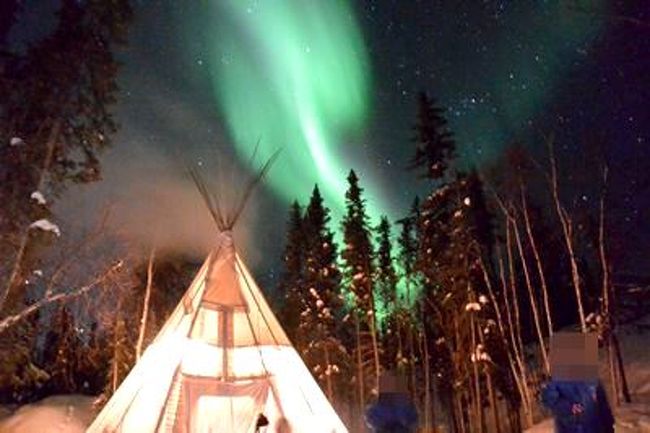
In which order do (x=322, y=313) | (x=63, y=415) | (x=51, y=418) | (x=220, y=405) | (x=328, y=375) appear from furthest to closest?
1. (x=322, y=313)
2. (x=328, y=375)
3. (x=63, y=415)
4. (x=51, y=418)
5. (x=220, y=405)

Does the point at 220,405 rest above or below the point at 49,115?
below

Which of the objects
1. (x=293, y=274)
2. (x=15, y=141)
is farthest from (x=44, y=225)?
(x=293, y=274)

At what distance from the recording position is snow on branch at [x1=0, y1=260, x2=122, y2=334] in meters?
13.1

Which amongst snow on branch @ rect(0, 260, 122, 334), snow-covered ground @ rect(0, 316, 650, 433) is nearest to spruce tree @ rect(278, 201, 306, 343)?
snow-covered ground @ rect(0, 316, 650, 433)

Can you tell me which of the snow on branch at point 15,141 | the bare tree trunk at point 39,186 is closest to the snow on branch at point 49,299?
the bare tree trunk at point 39,186

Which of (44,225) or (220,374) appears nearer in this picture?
(220,374)

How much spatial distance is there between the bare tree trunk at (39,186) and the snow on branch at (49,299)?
356 millimetres

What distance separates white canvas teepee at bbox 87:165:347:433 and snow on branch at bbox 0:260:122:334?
2644 mm

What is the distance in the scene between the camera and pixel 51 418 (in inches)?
894

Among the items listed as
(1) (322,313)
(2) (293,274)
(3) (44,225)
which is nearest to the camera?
(3) (44,225)

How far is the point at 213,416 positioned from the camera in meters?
11.4

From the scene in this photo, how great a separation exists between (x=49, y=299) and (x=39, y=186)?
2.64 m

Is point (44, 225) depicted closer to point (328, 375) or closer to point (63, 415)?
point (63, 415)

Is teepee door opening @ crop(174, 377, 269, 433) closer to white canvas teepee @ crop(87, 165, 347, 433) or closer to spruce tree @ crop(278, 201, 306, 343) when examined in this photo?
white canvas teepee @ crop(87, 165, 347, 433)
